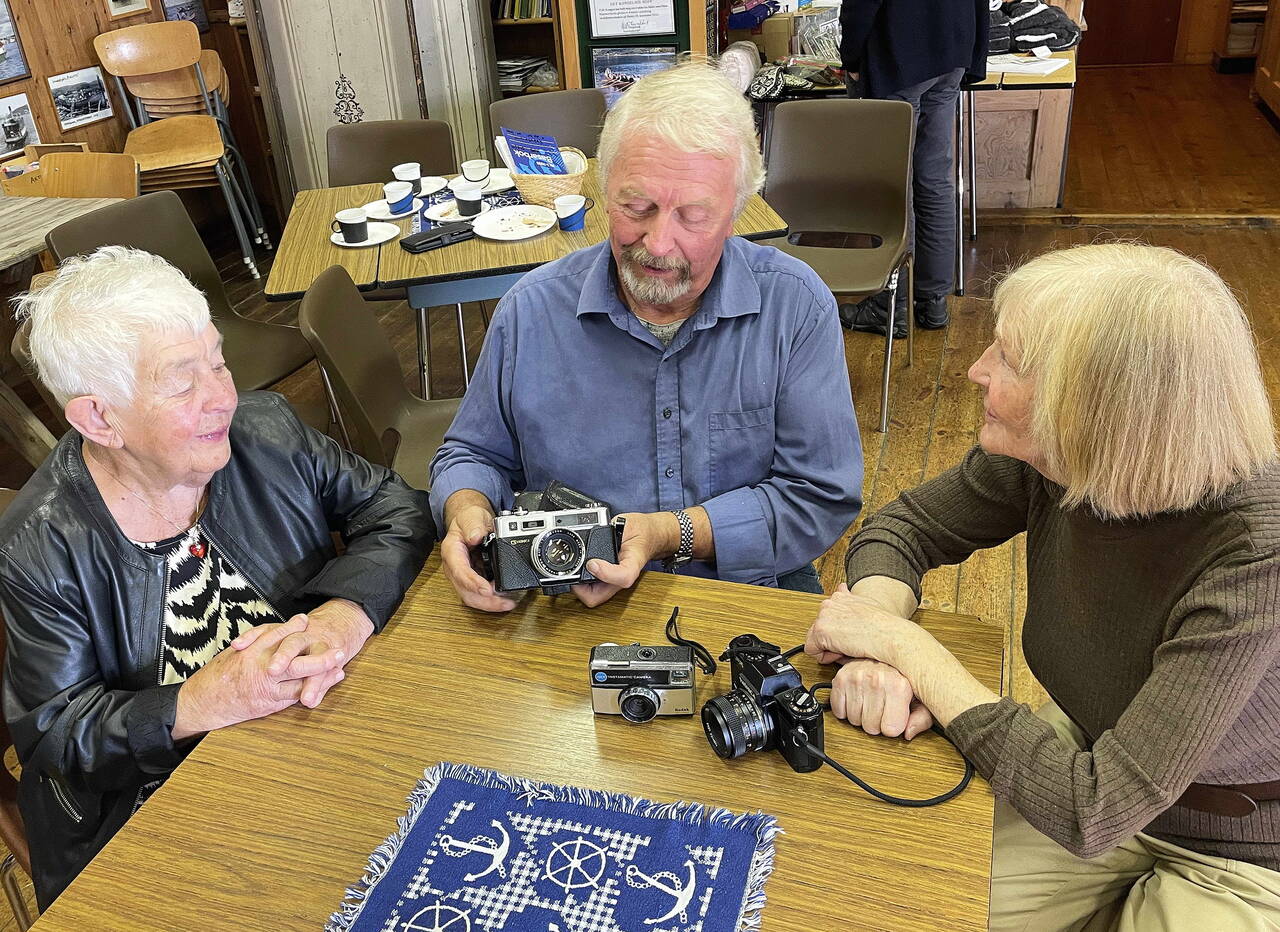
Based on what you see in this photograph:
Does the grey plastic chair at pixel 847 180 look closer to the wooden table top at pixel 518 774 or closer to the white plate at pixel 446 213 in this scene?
the white plate at pixel 446 213

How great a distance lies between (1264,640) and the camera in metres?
1.10

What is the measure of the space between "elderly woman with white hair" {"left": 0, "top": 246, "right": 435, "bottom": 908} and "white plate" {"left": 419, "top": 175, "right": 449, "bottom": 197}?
1.99 meters

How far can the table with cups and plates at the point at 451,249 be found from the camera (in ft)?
9.34

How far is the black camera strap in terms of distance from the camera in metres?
1.30

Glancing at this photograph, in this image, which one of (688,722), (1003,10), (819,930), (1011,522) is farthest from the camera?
(1003,10)

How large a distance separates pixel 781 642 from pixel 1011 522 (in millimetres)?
450

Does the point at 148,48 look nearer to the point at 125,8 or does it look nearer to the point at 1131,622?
the point at 125,8

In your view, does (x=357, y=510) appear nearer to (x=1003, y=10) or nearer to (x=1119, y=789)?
(x=1119, y=789)

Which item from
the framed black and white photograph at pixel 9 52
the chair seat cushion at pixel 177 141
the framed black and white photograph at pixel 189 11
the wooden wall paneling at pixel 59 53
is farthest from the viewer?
the framed black and white photograph at pixel 189 11

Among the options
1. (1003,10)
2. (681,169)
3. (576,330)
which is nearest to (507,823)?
(576,330)

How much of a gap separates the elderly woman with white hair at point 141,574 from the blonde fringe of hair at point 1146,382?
3.09 ft

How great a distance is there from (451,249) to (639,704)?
2.06 meters

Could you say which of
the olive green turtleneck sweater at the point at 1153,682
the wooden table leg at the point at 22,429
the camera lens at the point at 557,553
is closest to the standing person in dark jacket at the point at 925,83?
the olive green turtleneck sweater at the point at 1153,682

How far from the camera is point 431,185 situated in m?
3.56
